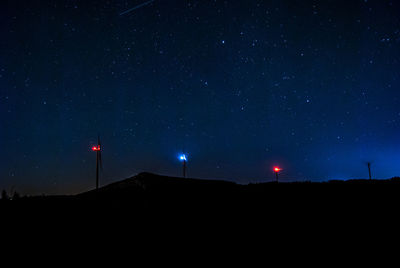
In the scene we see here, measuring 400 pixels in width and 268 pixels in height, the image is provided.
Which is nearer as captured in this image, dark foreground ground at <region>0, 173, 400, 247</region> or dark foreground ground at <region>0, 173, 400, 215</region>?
dark foreground ground at <region>0, 173, 400, 247</region>

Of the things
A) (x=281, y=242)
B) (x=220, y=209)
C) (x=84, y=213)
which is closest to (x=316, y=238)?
(x=281, y=242)

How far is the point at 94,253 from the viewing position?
745 centimetres

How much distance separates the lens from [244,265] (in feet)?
23.6

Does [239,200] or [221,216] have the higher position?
[239,200]

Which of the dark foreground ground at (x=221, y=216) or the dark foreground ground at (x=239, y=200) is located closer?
the dark foreground ground at (x=221, y=216)

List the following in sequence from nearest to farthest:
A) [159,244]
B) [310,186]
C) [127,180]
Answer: [159,244] → [310,186] → [127,180]

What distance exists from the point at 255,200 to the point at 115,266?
4.79m

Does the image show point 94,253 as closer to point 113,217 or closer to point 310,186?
point 113,217

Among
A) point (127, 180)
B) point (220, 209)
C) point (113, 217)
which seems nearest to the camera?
point (113, 217)

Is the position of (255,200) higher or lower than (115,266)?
higher

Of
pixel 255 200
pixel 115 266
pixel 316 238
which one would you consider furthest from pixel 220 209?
pixel 115 266

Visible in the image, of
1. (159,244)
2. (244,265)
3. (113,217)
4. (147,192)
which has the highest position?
(147,192)

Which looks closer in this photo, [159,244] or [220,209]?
[159,244]

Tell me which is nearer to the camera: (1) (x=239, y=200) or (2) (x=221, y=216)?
(2) (x=221, y=216)
